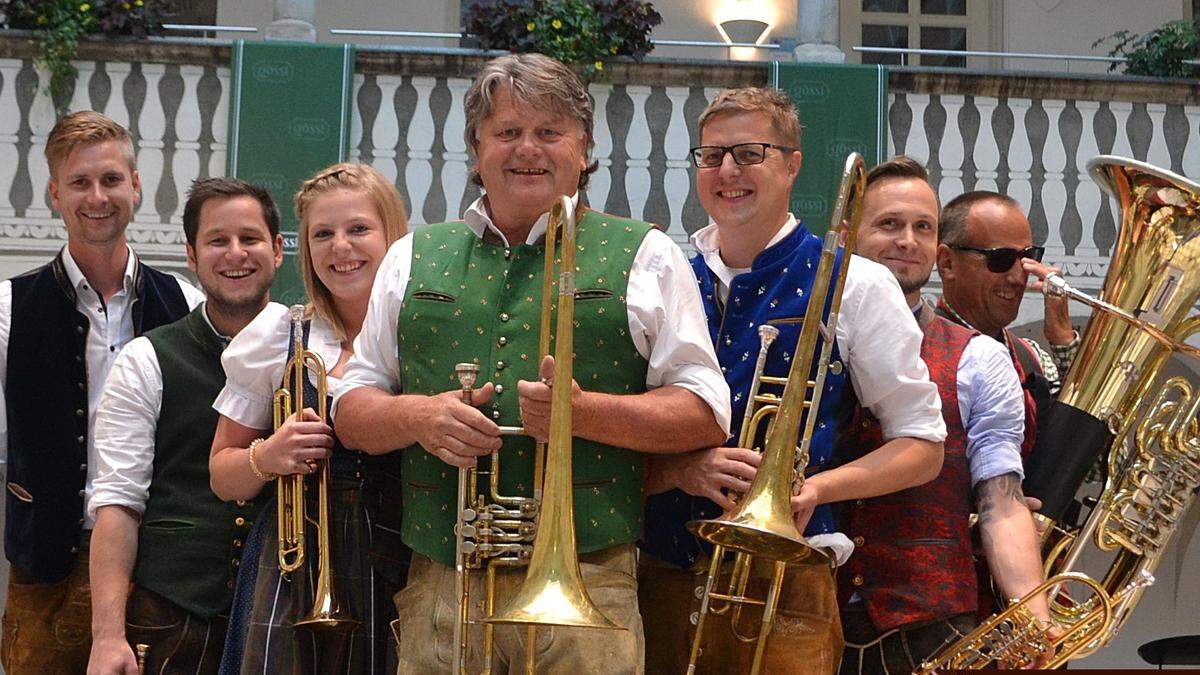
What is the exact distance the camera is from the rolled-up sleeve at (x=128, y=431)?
3.75 meters

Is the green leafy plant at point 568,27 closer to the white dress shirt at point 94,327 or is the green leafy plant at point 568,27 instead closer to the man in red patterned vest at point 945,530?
the white dress shirt at point 94,327

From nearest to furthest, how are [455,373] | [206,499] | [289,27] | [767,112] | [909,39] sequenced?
1. [455,373]
2. [767,112]
3. [206,499]
4. [289,27]
5. [909,39]

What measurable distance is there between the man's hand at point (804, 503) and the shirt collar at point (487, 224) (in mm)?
722

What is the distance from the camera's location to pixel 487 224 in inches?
127

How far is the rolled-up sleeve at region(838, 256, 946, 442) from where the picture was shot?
3.36m

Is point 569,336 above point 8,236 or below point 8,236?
below

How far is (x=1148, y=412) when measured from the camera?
3869 mm

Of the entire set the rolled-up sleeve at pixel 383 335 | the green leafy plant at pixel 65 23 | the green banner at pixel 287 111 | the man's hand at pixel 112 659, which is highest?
the green leafy plant at pixel 65 23

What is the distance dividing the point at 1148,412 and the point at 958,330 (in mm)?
524

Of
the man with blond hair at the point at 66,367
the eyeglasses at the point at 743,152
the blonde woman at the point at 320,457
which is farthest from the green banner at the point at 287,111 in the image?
the eyeglasses at the point at 743,152

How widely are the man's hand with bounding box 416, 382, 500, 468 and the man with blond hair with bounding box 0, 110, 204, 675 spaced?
1.54m

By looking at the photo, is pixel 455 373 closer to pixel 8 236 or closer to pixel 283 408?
pixel 283 408

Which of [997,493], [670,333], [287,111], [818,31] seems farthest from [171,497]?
[818,31]

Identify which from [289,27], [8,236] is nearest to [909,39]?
[289,27]
